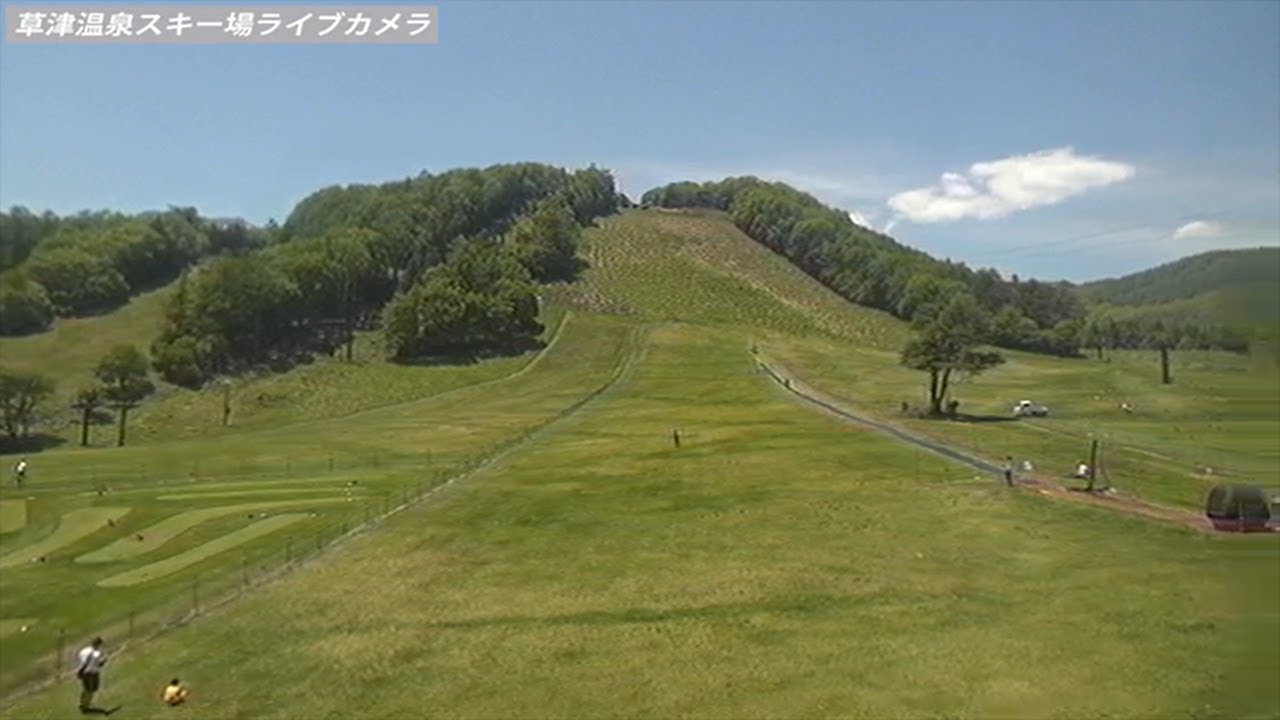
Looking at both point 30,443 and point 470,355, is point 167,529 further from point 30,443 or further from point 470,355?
point 470,355

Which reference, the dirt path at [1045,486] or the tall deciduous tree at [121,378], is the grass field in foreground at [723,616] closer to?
the dirt path at [1045,486]

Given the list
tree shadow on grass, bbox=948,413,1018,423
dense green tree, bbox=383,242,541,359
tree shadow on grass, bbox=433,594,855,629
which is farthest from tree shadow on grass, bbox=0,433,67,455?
tree shadow on grass, bbox=948,413,1018,423

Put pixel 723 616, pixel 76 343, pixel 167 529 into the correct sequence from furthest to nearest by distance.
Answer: pixel 76 343
pixel 167 529
pixel 723 616

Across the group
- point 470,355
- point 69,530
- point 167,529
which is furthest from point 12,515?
point 470,355

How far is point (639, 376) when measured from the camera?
156 metres

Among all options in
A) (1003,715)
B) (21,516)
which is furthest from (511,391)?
(1003,715)

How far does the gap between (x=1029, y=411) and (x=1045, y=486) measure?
47.1 metres

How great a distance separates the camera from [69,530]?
209 ft

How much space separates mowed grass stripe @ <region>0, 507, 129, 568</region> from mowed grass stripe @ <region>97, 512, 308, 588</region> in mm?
7879

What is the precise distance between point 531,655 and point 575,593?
7.86 meters

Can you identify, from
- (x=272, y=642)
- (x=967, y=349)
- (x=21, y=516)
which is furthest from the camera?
(x=967, y=349)

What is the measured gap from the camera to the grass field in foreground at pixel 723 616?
106ft

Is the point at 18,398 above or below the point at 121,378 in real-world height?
below

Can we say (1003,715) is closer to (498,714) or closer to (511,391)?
(498,714)
